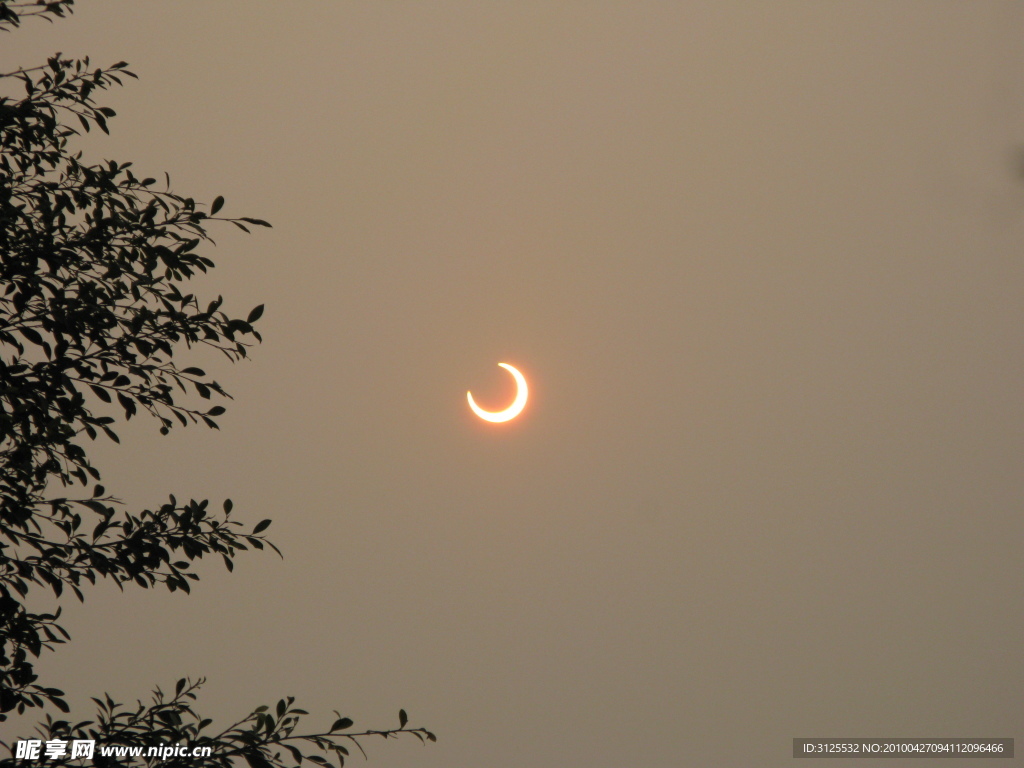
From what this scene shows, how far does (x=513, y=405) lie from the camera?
1773cm

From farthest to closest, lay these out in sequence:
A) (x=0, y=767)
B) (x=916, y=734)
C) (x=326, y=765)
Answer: (x=916, y=734)
(x=326, y=765)
(x=0, y=767)

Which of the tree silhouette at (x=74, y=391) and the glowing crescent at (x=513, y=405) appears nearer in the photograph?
the tree silhouette at (x=74, y=391)

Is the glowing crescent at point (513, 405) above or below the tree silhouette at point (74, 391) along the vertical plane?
above

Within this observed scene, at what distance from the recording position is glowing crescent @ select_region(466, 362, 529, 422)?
56.9 ft

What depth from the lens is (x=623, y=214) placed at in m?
18.0

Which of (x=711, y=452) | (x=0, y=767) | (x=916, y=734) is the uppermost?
(x=711, y=452)

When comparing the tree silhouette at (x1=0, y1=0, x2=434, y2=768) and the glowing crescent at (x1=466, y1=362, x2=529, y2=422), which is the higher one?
the glowing crescent at (x1=466, y1=362, x2=529, y2=422)

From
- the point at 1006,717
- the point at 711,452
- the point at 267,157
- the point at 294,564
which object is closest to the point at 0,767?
the point at 294,564

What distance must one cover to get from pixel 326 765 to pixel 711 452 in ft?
51.6

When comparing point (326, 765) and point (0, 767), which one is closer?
point (0, 767)

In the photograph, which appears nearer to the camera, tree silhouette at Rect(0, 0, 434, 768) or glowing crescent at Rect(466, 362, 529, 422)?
tree silhouette at Rect(0, 0, 434, 768)

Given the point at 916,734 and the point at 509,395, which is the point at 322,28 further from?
the point at 916,734

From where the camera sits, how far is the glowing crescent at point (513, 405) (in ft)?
56.9

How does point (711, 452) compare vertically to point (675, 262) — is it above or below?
below
